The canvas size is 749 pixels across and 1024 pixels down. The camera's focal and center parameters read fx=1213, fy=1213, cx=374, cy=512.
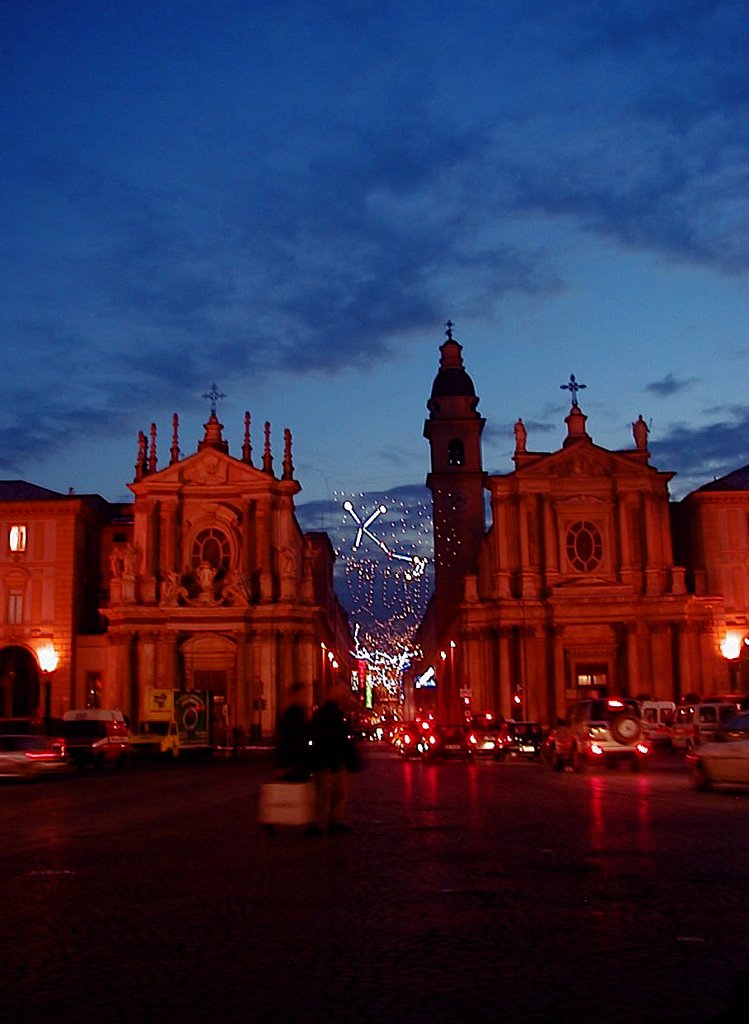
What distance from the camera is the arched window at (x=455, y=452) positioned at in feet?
260

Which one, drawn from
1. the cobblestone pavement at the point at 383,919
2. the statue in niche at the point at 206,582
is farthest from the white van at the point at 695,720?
the statue in niche at the point at 206,582

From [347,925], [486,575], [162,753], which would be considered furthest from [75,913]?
[486,575]

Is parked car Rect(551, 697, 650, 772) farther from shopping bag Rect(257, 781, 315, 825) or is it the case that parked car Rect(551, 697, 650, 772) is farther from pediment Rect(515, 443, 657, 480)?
pediment Rect(515, 443, 657, 480)

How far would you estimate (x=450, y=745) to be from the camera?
41.3 meters

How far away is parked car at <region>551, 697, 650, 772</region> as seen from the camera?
29828mm

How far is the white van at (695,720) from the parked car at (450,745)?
7346 mm

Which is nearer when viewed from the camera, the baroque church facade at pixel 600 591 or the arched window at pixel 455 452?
the baroque church facade at pixel 600 591

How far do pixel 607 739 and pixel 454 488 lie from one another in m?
49.3

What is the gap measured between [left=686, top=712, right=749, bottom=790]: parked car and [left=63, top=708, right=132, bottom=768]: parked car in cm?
2247

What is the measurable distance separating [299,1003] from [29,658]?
6129 cm

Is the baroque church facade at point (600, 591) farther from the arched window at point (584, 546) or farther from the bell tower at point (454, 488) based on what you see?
the bell tower at point (454, 488)

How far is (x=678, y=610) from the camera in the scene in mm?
62500

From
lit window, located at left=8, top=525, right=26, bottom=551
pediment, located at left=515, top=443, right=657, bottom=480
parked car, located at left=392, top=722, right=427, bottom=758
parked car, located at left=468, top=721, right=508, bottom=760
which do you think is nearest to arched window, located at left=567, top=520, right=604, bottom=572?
pediment, located at left=515, top=443, right=657, bottom=480

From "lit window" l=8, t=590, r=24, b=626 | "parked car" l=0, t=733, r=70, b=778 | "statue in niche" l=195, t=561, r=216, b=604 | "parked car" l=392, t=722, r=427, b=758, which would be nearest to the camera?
"parked car" l=0, t=733, r=70, b=778
